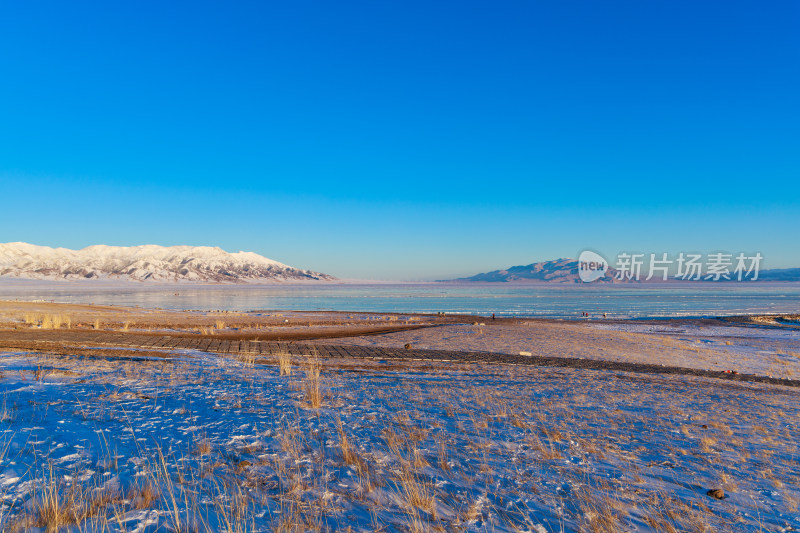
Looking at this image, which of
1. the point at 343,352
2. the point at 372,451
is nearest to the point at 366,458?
the point at 372,451

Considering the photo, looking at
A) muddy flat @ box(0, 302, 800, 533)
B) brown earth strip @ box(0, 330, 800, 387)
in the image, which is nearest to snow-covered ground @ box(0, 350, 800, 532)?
muddy flat @ box(0, 302, 800, 533)

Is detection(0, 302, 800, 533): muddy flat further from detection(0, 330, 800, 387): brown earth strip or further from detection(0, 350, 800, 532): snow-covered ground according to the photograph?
detection(0, 330, 800, 387): brown earth strip

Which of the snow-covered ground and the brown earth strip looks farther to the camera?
the brown earth strip

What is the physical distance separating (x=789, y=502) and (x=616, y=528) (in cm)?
229

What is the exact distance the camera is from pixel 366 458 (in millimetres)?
5031

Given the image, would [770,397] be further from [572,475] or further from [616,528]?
[616,528]

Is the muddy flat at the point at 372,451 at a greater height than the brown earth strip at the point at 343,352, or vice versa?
the muddy flat at the point at 372,451

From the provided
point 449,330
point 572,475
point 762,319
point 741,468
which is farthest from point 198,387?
point 762,319

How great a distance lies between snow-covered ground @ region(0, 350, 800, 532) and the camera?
3719 mm

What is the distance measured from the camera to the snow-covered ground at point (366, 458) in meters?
3.72

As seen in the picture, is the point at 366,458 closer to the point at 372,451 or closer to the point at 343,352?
the point at 372,451

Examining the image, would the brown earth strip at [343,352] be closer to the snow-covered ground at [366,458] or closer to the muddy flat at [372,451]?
the muddy flat at [372,451]

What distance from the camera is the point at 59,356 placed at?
37.2 ft

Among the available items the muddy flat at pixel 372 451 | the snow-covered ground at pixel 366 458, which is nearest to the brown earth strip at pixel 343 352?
the muddy flat at pixel 372 451
